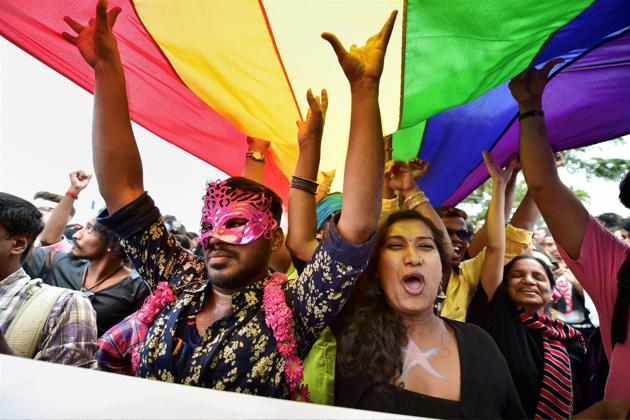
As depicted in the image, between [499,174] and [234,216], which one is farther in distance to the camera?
[499,174]

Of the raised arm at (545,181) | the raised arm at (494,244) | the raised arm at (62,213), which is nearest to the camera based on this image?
the raised arm at (545,181)

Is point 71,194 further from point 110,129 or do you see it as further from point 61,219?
point 110,129

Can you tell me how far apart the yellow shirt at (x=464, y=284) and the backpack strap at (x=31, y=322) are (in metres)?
1.80

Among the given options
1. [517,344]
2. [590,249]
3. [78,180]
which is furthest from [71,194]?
[590,249]

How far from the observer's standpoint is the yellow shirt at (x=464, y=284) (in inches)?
96.3

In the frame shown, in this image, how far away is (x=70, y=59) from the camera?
2.48m

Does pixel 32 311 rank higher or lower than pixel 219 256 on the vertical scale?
lower

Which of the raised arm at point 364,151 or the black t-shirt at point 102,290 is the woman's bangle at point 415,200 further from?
the black t-shirt at point 102,290

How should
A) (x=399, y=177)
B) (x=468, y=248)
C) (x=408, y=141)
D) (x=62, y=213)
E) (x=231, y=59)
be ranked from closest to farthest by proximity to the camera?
(x=231, y=59), (x=399, y=177), (x=468, y=248), (x=408, y=141), (x=62, y=213)

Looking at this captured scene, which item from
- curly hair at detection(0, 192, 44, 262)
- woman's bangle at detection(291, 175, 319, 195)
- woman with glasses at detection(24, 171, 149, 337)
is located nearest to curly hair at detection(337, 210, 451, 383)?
woman's bangle at detection(291, 175, 319, 195)

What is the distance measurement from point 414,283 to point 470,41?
1003 mm

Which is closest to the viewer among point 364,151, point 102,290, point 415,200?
point 364,151

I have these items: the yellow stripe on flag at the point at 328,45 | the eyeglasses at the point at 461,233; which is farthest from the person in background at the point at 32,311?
the eyeglasses at the point at 461,233

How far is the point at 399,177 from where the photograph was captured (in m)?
2.69
